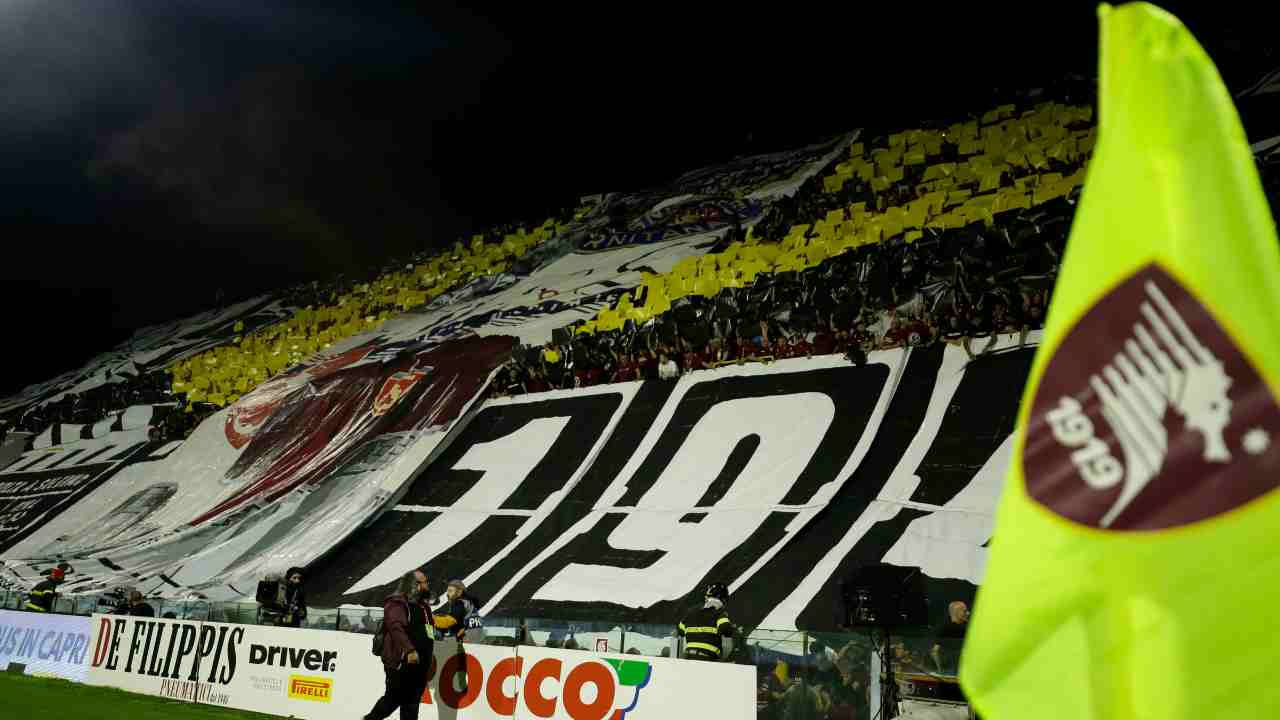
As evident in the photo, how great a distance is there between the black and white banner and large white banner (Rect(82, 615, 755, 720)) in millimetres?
2179

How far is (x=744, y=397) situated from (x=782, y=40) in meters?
14.7

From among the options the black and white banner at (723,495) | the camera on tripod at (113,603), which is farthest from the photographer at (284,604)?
the camera on tripod at (113,603)

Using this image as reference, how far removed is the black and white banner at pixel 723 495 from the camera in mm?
10867

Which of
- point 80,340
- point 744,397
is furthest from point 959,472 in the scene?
point 80,340

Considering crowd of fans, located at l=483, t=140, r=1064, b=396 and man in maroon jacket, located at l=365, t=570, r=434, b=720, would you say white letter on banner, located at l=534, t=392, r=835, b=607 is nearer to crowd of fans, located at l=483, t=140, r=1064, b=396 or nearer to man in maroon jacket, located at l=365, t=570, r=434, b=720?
crowd of fans, located at l=483, t=140, r=1064, b=396

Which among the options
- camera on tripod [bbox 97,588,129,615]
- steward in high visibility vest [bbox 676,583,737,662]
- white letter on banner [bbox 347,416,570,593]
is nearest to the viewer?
steward in high visibility vest [bbox 676,583,737,662]

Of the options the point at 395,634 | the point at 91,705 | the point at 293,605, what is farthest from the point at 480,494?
the point at 395,634

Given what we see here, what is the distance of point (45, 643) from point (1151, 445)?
15.2 meters

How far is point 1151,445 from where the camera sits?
6.57ft

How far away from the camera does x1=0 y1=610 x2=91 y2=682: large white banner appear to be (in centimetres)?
1334

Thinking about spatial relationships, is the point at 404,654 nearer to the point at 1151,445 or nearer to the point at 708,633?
the point at 708,633

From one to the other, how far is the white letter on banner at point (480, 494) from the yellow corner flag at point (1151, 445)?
1266 cm

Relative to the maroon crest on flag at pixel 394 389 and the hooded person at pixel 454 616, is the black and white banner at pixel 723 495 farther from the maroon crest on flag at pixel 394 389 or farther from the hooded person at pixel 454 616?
the maroon crest on flag at pixel 394 389

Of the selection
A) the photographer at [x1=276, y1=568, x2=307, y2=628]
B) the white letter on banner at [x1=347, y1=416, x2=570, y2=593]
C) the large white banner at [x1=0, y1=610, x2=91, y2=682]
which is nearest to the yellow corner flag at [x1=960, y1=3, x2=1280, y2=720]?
the photographer at [x1=276, y1=568, x2=307, y2=628]
